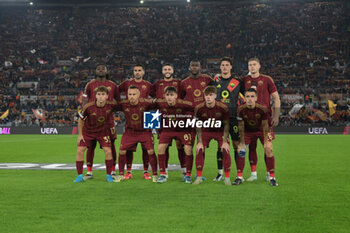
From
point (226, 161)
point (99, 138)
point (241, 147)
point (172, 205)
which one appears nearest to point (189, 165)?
point (226, 161)

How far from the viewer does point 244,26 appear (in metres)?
40.8

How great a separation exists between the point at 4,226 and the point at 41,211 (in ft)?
2.63

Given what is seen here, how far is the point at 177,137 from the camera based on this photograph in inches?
340

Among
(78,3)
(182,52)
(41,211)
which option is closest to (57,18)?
(78,3)

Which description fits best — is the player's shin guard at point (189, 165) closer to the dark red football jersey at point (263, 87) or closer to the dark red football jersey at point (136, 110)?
the dark red football jersey at point (136, 110)

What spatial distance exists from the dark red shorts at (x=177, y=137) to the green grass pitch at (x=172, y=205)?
31.3 inches

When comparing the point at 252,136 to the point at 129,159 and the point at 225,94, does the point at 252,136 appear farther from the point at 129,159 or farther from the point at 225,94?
the point at 129,159

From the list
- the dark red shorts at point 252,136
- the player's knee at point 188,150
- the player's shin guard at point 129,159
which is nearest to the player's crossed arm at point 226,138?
the dark red shorts at point 252,136

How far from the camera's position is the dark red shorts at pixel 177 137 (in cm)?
854

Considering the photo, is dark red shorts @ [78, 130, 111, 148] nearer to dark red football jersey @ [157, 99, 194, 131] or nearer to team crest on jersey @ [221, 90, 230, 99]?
dark red football jersey @ [157, 99, 194, 131]

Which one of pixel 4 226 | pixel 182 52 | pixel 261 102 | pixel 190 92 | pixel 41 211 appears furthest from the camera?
pixel 182 52

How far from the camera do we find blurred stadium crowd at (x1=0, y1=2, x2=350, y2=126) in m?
34.6

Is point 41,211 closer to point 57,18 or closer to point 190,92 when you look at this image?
point 190,92

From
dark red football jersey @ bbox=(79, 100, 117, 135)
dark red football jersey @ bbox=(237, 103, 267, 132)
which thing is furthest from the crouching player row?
dark red football jersey @ bbox=(79, 100, 117, 135)
